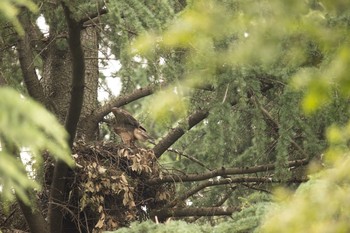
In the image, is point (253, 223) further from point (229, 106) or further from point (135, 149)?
point (135, 149)

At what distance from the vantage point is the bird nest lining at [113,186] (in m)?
6.27

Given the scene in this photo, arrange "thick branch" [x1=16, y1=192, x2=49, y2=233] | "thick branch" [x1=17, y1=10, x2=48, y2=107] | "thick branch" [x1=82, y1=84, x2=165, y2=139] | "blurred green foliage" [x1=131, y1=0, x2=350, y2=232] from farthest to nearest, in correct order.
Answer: "thick branch" [x1=82, y1=84, x2=165, y2=139] → "thick branch" [x1=17, y1=10, x2=48, y2=107] → "thick branch" [x1=16, y1=192, x2=49, y2=233] → "blurred green foliage" [x1=131, y1=0, x2=350, y2=232]

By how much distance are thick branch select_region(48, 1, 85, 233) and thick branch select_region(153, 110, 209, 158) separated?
3.69 feet

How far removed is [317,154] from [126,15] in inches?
87.5

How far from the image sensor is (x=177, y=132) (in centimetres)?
661

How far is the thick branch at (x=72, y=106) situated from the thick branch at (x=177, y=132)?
1123 mm

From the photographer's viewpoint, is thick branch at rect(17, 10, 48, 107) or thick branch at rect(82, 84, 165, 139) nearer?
thick branch at rect(17, 10, 48, 107)

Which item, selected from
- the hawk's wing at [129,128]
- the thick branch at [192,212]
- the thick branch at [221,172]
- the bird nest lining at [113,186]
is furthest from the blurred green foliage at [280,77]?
the hawk's wing at [129,128]

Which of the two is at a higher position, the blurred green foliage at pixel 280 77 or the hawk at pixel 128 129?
the hawk at pixel 128 129

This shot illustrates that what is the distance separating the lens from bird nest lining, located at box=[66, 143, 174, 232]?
6.27m

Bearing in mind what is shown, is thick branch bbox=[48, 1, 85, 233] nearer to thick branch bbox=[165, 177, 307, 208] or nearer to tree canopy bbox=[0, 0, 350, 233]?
tree canopy bbox=[0, 0, 350, 233]

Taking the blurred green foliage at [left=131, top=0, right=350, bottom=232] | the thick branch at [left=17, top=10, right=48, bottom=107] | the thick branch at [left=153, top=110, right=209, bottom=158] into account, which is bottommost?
the blurred green foliage at [left=131, top=0, right=350, bottom=232]

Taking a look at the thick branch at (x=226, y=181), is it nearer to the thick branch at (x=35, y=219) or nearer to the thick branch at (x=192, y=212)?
the thick branch at (x=192, y=212)

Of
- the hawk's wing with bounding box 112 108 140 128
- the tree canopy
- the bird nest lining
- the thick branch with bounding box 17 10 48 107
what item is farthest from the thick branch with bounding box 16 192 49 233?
the hawk's wing with bounding box 112 108 140 128
